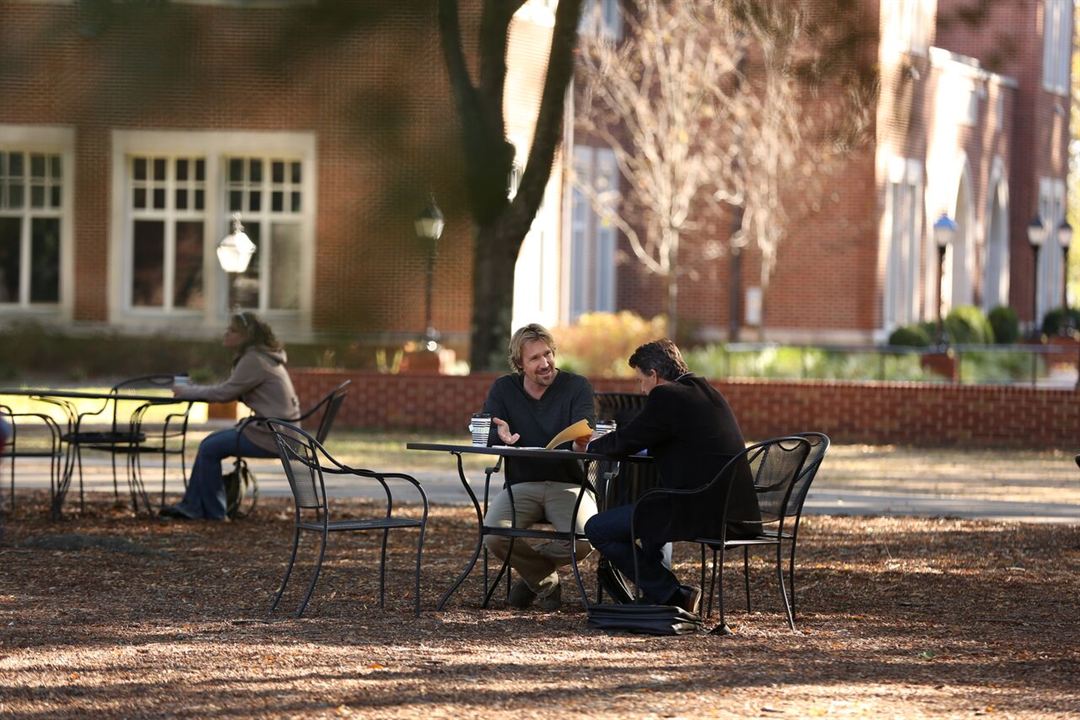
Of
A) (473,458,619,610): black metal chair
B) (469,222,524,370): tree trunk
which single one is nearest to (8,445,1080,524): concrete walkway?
(473,458,619,610): black metal chair

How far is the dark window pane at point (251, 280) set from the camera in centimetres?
185

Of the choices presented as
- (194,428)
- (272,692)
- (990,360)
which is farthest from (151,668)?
(990,360)

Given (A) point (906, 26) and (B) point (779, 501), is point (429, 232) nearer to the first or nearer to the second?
(A) point (906, 26)

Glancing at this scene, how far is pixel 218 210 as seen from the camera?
1922 mm

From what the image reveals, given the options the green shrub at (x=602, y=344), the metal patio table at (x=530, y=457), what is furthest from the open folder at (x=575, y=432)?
the green shrub at (x=602, y=344)

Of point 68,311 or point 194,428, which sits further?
point 194,428

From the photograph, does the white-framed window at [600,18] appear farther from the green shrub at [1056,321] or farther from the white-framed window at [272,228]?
the green shrub at [1056,321]

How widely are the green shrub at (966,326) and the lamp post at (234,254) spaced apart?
27108mm

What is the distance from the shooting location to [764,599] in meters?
8.25

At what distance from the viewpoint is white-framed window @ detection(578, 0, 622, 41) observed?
2.36 m

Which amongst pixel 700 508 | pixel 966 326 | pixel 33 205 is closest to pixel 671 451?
pixel 700 508

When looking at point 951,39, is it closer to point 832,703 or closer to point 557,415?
point 832,703

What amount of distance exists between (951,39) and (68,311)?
1.46m

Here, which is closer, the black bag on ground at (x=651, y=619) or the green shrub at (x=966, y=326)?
the black bag on ground at (x=651, y=619)
